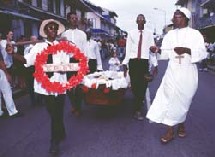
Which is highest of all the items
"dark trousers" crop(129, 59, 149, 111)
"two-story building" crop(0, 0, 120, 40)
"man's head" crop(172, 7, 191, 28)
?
"two-story building" crop(0, 0, 120, 40)

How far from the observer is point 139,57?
7988mm

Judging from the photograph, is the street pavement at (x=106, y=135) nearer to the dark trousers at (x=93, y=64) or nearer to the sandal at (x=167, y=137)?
the sandal at (x=167, y=137)

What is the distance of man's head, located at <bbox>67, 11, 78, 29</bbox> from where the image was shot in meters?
8.20

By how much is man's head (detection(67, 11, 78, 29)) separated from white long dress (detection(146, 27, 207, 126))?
2.59 metres

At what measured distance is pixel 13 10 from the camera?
20.5 metres

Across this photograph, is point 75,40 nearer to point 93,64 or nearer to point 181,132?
point 93,64

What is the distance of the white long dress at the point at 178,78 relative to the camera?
6.01 m

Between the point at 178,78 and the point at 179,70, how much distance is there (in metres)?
0.12

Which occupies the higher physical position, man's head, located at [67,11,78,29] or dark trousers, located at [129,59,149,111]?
man's head, located at [67,11,78,29]

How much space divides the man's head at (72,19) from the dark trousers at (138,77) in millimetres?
1414

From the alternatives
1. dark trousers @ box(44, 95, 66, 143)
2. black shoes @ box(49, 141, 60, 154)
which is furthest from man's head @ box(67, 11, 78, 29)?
black shoes @ box(49, 141, 60, 154)

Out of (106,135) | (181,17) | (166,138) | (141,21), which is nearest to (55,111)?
(106,135)

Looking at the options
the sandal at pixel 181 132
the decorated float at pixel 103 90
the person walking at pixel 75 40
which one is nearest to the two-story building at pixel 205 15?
the person walking at pixel 75 40

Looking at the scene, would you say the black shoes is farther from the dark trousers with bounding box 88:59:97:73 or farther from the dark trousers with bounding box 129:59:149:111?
the dark trousers with bounding box 88:59:97:73
